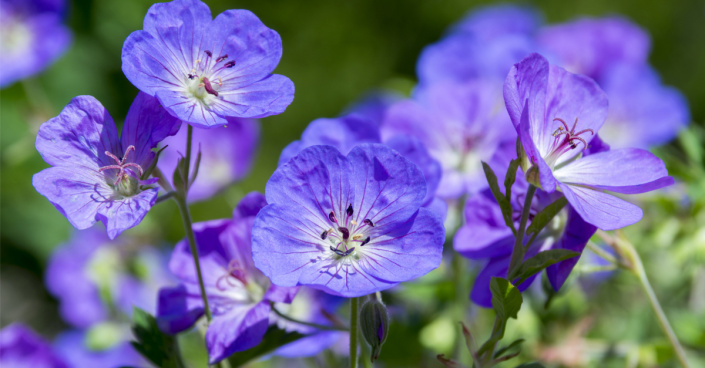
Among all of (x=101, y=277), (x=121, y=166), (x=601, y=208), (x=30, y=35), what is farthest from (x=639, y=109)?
(x=30, y=35)

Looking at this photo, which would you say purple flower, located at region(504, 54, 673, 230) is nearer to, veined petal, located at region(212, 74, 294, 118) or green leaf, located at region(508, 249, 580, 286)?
green leaf, located at region(508, 249, 580, 286)

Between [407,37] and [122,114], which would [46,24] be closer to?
[122,114]

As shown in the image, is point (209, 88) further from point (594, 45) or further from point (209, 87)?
point (594, 45)

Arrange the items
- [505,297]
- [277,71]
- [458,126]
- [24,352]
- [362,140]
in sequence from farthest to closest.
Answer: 1. [277,71]
2. [458,126]
3. [24,352]
4. [362,140]
5. [505,297]

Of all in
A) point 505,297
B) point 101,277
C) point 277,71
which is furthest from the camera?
point 277,71

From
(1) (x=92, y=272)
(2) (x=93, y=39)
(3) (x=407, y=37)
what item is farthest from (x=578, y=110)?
(2) (x=93, y=39)

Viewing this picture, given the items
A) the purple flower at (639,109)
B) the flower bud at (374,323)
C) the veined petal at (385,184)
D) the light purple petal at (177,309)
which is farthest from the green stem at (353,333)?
the purple flower at (639,109)

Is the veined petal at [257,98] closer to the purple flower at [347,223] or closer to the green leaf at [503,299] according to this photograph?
the purple flower at [347,223]

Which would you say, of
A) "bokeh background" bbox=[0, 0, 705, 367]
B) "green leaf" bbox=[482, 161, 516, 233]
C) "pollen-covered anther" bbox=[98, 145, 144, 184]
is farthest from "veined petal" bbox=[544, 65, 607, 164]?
"bokeh background" bbox=[0, 0, 705, 367]
